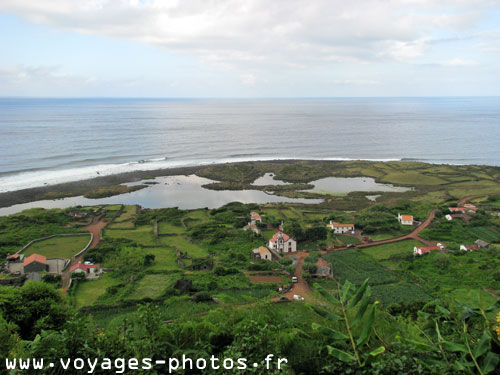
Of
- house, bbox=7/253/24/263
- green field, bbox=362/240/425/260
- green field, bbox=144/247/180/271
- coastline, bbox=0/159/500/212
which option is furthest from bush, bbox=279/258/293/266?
A: coastline, bbox=0/159/500/212

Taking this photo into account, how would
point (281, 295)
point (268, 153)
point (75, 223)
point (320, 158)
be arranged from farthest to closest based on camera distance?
point (268, 153) → point (320, 158) → point (75, 223) → point (281, 295)

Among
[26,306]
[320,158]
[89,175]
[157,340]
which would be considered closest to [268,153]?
[320,158]

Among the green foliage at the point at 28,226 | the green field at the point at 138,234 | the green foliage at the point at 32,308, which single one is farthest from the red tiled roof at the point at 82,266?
the green foliage at the point at 32,308

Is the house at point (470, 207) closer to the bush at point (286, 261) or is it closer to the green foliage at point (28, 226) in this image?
the bush at point (286, 261)

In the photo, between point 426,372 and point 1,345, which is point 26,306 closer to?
point 1,345

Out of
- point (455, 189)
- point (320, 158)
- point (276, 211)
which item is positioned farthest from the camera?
point (320, 158)

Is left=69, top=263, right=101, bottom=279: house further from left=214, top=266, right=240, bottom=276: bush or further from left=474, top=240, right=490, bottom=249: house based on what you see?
left=474, top=240, right=490, bottom=249: house
